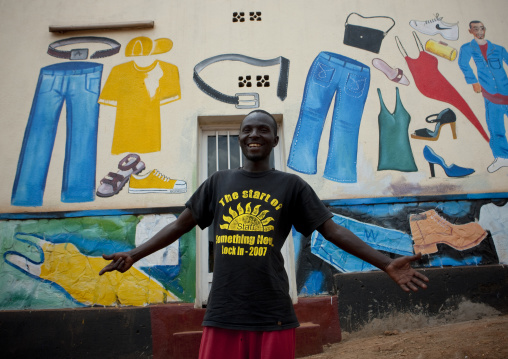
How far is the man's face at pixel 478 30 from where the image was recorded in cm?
480

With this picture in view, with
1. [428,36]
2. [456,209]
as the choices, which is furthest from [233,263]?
[428,36]

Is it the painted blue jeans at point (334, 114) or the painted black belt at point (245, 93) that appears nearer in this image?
the painted blue jeans at point (334, 114)

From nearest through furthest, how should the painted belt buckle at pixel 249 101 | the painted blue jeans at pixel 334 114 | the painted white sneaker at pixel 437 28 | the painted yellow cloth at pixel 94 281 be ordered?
the painted yellow cloth at pixel 94 281, the painted blue jeans at pixel 334 114, the painted belt buckle at pixel 249 101, the painted white sneaker at pixel 437 28

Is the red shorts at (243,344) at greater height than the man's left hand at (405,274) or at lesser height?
lesser

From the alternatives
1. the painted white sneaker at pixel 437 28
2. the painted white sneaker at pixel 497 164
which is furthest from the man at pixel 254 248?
the painted white sneaker at pixel 437 28

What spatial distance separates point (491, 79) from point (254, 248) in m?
4.48

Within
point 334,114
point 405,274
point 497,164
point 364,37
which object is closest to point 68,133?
point 334,114

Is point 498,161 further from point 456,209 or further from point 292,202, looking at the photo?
point 292,202

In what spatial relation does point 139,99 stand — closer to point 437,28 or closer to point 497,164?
point 437,28


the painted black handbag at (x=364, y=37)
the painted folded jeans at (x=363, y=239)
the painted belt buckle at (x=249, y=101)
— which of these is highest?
the painted black handbag at (x=364, y=37)

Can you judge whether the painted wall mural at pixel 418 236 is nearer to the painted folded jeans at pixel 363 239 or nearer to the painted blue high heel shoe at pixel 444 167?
the painted folded jeans at pixel 363 239

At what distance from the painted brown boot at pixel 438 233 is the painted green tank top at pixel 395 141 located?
0.59 meters

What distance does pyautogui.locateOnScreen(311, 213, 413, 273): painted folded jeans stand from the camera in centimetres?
391

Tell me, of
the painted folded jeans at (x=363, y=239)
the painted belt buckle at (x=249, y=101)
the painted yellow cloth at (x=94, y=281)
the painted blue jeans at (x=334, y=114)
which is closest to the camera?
the painted yellow cloth at (x=94, y=281)
